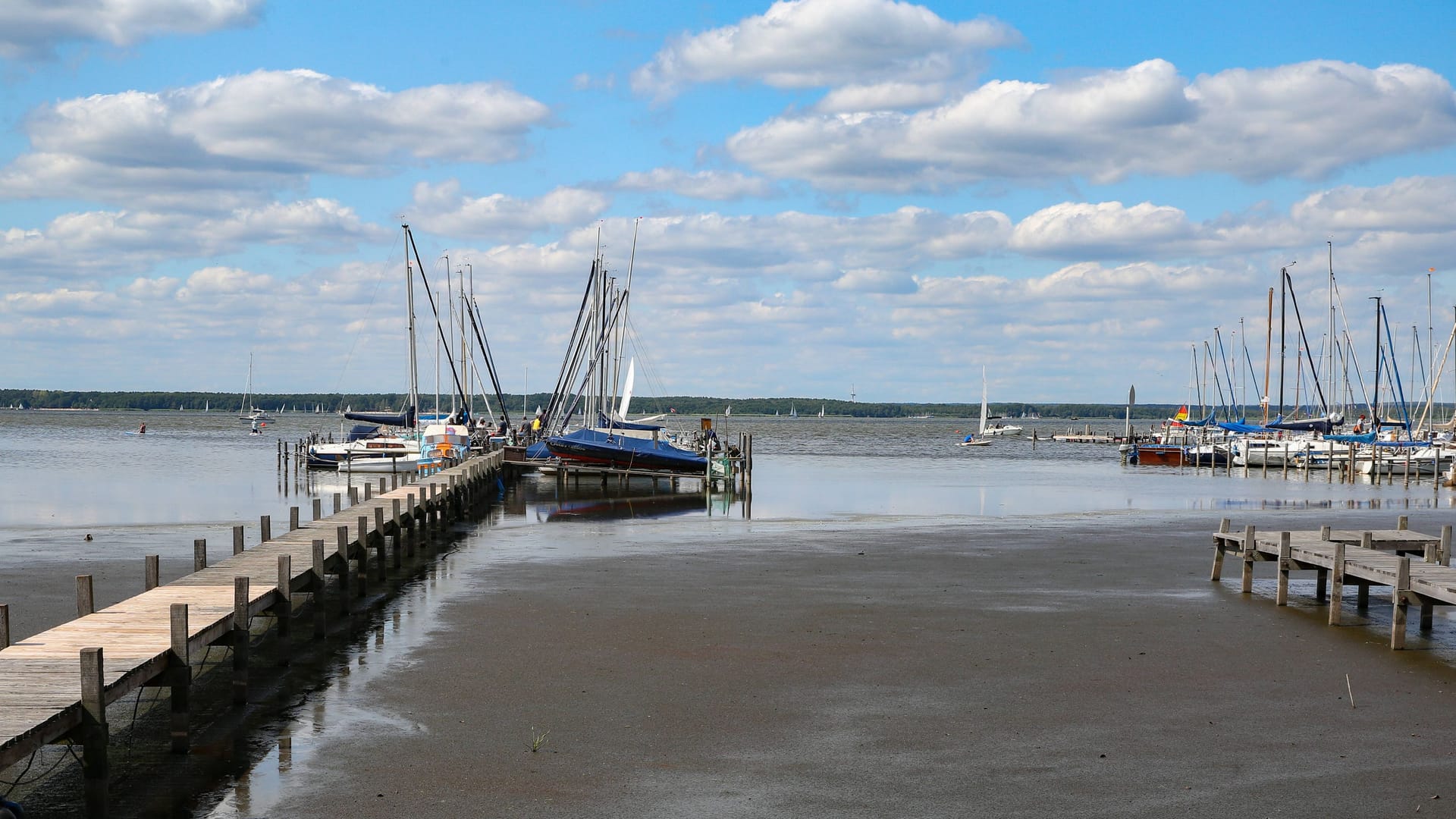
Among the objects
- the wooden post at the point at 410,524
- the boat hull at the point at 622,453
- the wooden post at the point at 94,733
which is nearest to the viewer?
the wooden post at the point at 94,733

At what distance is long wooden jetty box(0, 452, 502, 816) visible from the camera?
376 inches

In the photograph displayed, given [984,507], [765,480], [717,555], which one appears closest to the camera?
[717,555]

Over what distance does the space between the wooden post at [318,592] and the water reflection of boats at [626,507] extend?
19.6 meters

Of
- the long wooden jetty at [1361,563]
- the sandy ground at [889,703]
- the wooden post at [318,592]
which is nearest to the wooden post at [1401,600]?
the long wooden jetty at [1361,563]

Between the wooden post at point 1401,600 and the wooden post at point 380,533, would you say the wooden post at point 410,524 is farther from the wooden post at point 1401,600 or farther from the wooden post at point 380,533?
the wooden post at point 1401,600

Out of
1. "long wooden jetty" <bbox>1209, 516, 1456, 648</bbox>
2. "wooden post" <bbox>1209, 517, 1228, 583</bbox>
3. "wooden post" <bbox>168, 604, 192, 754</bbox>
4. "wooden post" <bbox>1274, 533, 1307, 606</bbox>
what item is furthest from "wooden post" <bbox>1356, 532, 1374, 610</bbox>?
"wooden post" <bbox>168, 604, 192, 754</bbox>

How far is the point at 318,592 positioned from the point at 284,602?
5.91 ft

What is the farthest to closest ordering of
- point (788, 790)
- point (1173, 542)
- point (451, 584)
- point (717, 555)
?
point (1173, 542)
point (717, 555)
point (451, 584)
point (788, 790)

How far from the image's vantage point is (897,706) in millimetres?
13344

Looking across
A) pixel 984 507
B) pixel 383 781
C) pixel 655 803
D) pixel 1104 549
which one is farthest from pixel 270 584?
pixel 984 507

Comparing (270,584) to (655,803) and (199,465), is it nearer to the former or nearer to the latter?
(655,803)

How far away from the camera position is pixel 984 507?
42.3 metres

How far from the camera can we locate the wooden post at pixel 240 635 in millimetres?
13227

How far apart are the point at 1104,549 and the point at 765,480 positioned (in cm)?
3082
